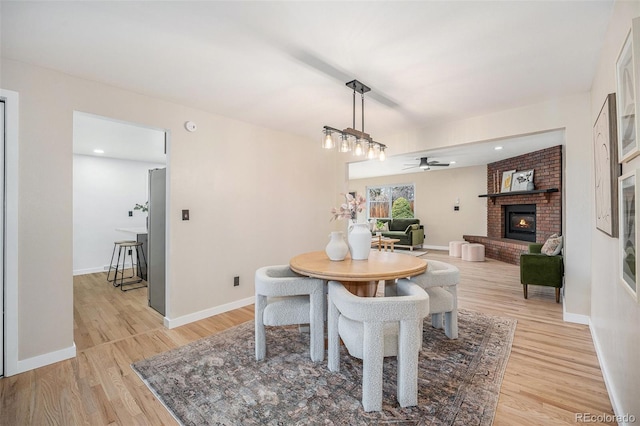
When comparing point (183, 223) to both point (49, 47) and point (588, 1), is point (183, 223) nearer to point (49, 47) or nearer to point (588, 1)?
point (49, 47)

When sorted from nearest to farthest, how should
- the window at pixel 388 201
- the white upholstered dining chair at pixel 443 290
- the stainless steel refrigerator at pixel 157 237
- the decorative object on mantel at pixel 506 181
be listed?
the white upholstered dining chair at pixel 443 290, the stainless steel refrigerator at pixel 157 237, the decorative object on mantel at pixel 506 181, the window at pixel 388 201

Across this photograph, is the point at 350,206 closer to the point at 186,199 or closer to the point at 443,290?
the point at 443,290

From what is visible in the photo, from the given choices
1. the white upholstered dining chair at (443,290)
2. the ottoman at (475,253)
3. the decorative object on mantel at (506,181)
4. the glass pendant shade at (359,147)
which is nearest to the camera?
the white upholstered dining chair at (443,290)

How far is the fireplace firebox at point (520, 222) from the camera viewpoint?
6.30 metres

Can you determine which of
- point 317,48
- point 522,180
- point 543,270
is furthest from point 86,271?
point 522,180

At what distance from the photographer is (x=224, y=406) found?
1.69 metres

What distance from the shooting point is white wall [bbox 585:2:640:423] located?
4.29 ft

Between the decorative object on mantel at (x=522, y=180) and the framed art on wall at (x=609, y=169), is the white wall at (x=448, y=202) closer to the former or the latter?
the decorative object on mantel at (x=522, y=180)

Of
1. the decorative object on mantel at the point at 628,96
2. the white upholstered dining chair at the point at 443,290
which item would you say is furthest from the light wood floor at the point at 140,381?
the decorative object on mantel at the point at 628,96

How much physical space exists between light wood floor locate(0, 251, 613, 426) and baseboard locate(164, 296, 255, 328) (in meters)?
0.08

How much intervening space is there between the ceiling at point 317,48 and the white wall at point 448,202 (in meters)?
5.39

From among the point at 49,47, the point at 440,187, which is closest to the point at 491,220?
the point at 440,187

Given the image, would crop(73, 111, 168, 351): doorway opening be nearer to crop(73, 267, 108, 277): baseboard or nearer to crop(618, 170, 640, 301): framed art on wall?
crop(73, 267, 108, 277): baseboard

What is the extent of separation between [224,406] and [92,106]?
2.61m
